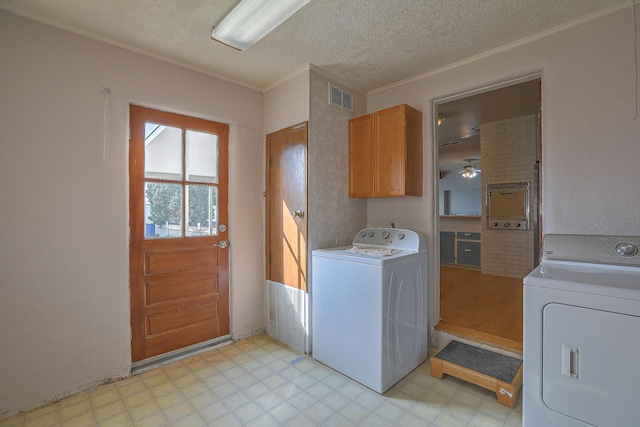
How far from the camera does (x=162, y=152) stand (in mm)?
2623

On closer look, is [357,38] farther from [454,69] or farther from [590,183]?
[590,183]

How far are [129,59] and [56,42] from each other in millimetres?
439

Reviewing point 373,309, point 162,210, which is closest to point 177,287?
point 162,210

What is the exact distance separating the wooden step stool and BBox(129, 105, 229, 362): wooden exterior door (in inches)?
79.5

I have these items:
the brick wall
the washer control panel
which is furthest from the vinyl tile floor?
the brick wall

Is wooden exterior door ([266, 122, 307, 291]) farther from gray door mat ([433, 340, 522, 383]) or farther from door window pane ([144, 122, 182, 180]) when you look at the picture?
gray door mat ([433, 340, 522, 383])

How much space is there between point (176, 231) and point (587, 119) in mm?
3245

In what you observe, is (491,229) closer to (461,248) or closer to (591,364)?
(461,248)

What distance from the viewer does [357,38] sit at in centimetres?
227

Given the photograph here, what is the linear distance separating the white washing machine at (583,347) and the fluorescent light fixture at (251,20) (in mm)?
2032

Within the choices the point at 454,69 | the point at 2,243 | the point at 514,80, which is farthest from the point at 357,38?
the point at 2,243

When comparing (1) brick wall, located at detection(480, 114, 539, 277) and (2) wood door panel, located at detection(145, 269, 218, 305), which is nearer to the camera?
(2) wood door panel, located at detection(145, 269, 218, 305)

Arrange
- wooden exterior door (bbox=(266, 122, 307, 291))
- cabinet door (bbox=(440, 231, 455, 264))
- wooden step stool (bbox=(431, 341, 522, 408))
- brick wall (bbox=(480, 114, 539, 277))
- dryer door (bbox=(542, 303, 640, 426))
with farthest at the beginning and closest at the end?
1. cabinet door (bbox=(440, 231, 455, 264))
2. brick wall (bbox=(480, 114, 539, 277))
3. wooden exterior door (bbox=(266, 122, 307, 291))
4. wooden step stool (bbox=(431, 341, 522, 408))
5. dryer door (bbox=(542, 303, 640, 426))

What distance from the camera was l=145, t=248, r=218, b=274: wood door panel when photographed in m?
2.54
